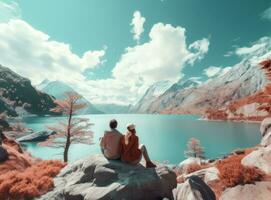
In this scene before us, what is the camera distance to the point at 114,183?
30.2 ft

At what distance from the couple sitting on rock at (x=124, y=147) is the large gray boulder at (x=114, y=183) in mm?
314

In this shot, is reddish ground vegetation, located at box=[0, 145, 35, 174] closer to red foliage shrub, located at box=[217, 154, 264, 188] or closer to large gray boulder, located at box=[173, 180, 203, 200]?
large gray boulder, located at box=[173, 180, 203, 200]

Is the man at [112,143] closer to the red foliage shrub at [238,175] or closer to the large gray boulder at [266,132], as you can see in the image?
the red foliage shrub at [238,175]

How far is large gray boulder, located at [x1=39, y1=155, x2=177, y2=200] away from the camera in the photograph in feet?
29.4

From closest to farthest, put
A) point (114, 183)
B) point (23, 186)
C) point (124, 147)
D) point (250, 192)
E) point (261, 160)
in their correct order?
point (114, 183), point (124, 147), point (23, 186), point (250, 192), point (261, 160)

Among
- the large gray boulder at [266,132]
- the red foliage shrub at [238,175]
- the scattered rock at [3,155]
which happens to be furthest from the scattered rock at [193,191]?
the scattered rock at [3,155]

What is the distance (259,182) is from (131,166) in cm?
761

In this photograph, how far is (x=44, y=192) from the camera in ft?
35.4

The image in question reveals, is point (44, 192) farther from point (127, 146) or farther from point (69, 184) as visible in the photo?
point (127, 146)

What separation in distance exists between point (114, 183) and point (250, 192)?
24.4 ft

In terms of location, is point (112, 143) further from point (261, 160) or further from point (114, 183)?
point (261, 160)

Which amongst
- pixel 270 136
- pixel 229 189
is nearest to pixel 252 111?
pixel 270 136

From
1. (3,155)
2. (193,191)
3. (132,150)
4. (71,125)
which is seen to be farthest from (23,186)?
(71,125)

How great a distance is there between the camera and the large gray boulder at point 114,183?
29.4 ft
